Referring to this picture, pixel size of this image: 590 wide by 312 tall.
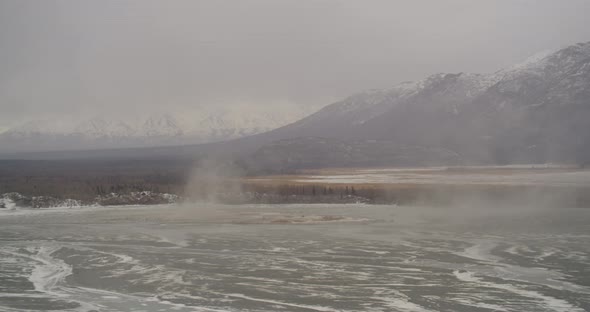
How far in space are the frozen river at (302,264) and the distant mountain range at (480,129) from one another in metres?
64.6

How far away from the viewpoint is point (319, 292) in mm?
14609

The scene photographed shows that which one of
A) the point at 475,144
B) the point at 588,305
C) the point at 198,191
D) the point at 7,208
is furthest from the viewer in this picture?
the point at 475,144

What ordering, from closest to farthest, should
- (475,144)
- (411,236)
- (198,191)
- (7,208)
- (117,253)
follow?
Result: (117,253) → (411,236) → (7,208) → (198,191) → (475,144)

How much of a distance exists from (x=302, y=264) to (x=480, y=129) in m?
119

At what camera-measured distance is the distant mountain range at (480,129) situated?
105 m

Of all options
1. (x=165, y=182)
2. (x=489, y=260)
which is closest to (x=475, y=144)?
(x=165, y=182)

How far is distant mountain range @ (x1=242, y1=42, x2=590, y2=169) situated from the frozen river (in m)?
64.6

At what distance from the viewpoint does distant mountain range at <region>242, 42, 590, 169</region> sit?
343ft

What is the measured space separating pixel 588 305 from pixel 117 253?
596 inches

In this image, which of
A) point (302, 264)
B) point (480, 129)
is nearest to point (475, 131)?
point (480, 129)

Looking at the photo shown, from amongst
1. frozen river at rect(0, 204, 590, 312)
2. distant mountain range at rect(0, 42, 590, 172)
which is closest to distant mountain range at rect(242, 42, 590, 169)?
distant mountain range at rect(0, 42, 590, 172)

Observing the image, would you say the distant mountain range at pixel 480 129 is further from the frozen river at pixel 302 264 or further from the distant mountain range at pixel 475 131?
the frozen river at pixel 302 264

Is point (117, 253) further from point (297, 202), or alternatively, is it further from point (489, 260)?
point (297, 202)

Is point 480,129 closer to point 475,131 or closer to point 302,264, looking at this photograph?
point 475,131
